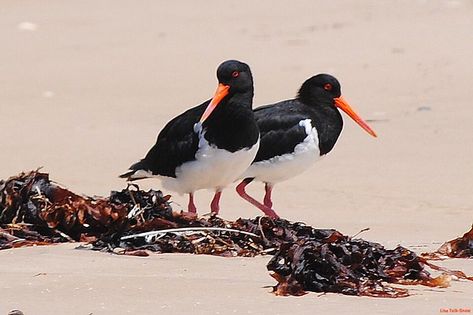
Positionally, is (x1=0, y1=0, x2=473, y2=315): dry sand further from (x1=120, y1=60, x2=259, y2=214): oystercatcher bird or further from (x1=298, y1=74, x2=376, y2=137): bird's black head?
(x1=120, y1=60, x2=259, y2=214): oystercatcher bird

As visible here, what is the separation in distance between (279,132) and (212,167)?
0.77 m

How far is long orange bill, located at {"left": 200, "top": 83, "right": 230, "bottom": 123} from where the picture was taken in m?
6.81

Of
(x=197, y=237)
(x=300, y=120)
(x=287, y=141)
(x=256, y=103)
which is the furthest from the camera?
(x=256, y=103)

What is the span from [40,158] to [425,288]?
6.10 metres

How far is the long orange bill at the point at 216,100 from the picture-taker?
6811mm

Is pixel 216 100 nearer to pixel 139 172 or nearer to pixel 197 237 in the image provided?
pixel 139 172

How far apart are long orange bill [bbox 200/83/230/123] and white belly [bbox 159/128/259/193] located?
18cm

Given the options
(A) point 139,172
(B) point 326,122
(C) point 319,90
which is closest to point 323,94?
(C) point 319,90

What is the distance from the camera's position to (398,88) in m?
12.4

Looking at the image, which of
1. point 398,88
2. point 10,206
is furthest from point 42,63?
point 10,206

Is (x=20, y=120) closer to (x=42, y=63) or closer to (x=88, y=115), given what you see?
(x=88, y=115)

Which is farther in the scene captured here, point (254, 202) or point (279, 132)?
point (254, 202)

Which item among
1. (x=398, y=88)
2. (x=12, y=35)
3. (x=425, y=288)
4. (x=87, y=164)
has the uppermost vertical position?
(x=12, y=35)

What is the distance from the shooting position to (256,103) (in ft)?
41.4
